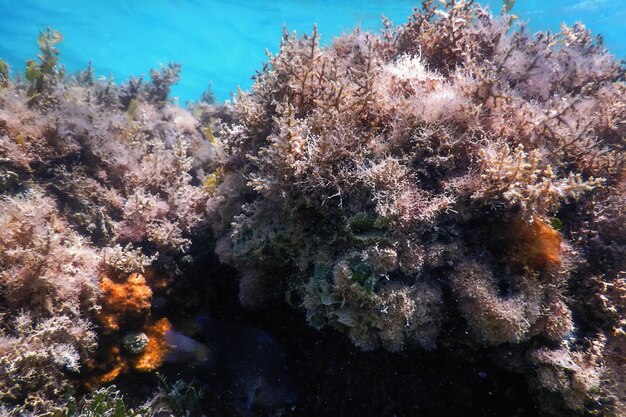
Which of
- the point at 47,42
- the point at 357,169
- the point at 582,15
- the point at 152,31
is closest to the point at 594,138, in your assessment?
the point at 357,169

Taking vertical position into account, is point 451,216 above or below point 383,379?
above

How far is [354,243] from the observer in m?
2.85

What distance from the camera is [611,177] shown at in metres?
3.25

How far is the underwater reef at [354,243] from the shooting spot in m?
2.76

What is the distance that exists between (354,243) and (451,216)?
0.88 metres

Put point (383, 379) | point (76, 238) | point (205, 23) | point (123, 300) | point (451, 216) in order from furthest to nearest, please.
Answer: point (205, 23), point (76, 238), point (123, 300), point (383, 379), point (451, 216)

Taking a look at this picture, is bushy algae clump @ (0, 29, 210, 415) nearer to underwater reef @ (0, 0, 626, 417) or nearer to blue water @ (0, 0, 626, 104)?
underwater reef @ (0, 0, 626, 417)

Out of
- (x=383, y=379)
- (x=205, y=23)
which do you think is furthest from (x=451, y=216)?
(x=205, y=23)

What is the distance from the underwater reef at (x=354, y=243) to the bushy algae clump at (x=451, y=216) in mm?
19

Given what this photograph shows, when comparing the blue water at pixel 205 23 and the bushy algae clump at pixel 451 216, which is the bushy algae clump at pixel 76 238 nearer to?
the bushy algae clump at pixel 451 216

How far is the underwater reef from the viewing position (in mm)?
2758

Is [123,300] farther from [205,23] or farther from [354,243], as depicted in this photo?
[205,23]

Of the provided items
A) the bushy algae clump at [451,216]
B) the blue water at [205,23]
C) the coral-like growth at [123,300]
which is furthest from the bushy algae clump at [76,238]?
the blue water at [205,23]

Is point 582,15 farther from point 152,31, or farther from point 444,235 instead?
point 152,31
